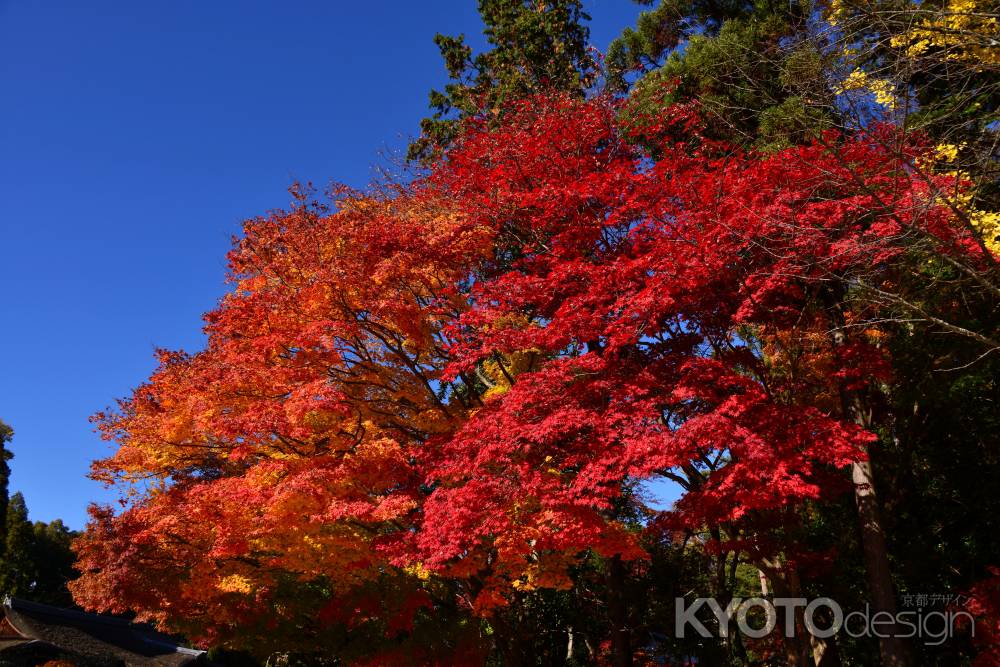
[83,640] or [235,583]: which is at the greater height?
[235,583]

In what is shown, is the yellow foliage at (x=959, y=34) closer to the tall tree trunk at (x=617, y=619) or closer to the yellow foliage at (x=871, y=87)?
the yellow foliage at (x=871, y=87)

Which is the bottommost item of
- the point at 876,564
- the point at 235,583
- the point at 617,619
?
the point at 617,619

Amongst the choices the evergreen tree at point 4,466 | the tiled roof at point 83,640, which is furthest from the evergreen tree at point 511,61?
the evergreen tree at point 4,466

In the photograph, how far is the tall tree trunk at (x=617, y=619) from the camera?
38.5 ft

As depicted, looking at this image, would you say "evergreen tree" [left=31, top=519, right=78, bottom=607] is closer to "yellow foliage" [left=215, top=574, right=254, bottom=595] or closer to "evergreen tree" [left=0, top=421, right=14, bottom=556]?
"evergreen tree" [left=0, top=421, right=14, bottom=556]

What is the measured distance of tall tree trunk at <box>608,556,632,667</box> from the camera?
463 inches

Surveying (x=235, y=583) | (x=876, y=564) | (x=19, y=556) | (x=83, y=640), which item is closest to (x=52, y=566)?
(x=19, y=556)

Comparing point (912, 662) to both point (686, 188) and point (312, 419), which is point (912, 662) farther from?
point (312, 419)

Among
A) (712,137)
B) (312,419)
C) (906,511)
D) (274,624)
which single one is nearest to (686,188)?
(712,137)

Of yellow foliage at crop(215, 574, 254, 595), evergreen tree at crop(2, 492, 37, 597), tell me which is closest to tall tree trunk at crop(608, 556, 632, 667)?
yellow foliage at crop(215, 574, 254, 595)

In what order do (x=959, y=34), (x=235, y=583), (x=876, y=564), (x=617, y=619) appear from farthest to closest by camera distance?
(x=235, y=583), (x=617, y=619), (x=876, y=564), (x=959, y=34)

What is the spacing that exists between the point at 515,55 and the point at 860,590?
55.6 ft

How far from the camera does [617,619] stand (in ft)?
39.6

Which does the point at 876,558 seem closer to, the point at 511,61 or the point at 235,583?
the point at 235,583
